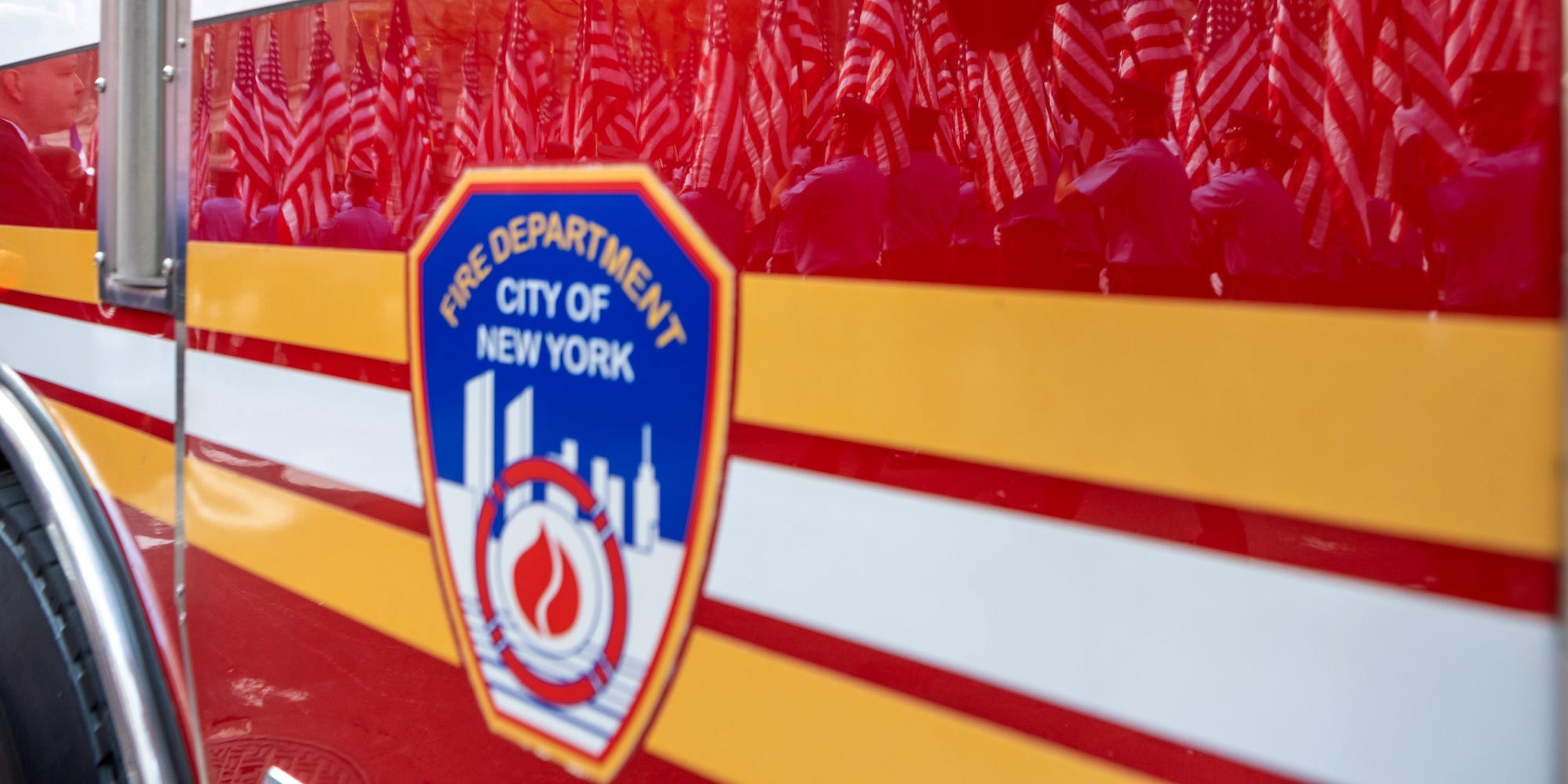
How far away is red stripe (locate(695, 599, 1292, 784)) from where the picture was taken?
821 millimetres

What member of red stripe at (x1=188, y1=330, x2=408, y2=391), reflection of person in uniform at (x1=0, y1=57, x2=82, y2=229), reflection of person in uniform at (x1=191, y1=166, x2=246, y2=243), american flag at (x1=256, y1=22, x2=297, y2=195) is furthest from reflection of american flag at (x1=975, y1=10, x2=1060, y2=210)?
reflection of person in uniform at (x1=0, y1=57, x2=82, y2=229)

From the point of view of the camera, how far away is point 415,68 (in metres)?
1.37

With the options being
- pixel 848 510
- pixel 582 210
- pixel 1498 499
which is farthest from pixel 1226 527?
pixel 582 210

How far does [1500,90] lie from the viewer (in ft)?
2.27

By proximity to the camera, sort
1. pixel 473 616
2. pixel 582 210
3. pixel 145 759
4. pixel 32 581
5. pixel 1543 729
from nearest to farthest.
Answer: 1. pixel 1543 729
2. pixel 582 210
3. pixel 473 616
4. pixel 145 759
5. pixel 32 581

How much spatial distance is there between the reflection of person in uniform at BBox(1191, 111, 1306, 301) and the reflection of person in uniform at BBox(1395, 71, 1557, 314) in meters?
0.09

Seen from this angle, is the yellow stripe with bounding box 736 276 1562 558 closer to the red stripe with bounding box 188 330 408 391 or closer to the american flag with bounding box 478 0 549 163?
the american flag with bounding box 478 0 549 163

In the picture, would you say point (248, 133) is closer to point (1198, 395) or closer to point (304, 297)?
point (304, 297)

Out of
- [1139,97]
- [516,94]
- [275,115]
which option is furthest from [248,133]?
[1139,97]

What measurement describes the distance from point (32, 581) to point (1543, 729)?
2.28m

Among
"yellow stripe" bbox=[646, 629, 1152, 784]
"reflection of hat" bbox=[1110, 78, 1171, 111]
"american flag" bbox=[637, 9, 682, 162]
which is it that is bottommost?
"yellow stripe" bbox=[646, 629, 1152, 784]

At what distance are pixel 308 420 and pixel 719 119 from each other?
78 cm

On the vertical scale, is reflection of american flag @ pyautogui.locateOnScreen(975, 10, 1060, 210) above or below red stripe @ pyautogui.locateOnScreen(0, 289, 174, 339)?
above

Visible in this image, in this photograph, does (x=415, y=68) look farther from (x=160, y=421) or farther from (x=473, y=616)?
(x=160, y=421)
